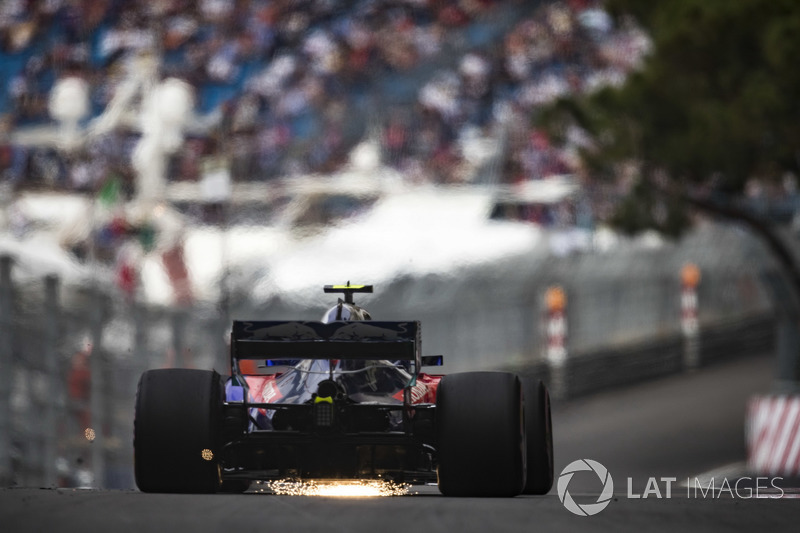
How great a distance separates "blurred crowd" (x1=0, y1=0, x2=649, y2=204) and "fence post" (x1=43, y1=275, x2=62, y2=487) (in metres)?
18.3

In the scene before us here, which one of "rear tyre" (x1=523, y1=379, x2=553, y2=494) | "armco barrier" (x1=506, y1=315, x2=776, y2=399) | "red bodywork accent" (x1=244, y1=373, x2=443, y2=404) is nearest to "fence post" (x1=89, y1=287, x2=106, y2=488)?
"red bodywork accent" (x1=244, y1=373, x2=443, y2=404)

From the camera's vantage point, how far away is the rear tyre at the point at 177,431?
713 cm

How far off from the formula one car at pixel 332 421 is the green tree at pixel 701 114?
1116 cm

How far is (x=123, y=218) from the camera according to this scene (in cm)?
2941

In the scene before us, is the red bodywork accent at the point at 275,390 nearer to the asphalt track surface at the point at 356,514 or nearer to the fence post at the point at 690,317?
the asphalt track surface at the point at 356,514

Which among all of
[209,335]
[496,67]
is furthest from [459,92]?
[209,335]

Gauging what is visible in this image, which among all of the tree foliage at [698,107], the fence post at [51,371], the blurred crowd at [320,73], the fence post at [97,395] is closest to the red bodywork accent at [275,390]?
the fence post at [51,371]

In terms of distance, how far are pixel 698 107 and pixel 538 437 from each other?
36.9ft

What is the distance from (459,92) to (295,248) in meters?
6.11

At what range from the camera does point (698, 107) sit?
1859 cm

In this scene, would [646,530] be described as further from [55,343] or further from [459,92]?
[459,92]

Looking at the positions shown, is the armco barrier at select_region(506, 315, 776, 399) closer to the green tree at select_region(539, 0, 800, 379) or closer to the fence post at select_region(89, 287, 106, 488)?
the green tree at select_region(539, 0, 800, 379)

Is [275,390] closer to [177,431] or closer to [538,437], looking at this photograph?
[177,431]

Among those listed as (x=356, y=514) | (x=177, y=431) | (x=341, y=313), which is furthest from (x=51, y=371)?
(x=356, y=514)
